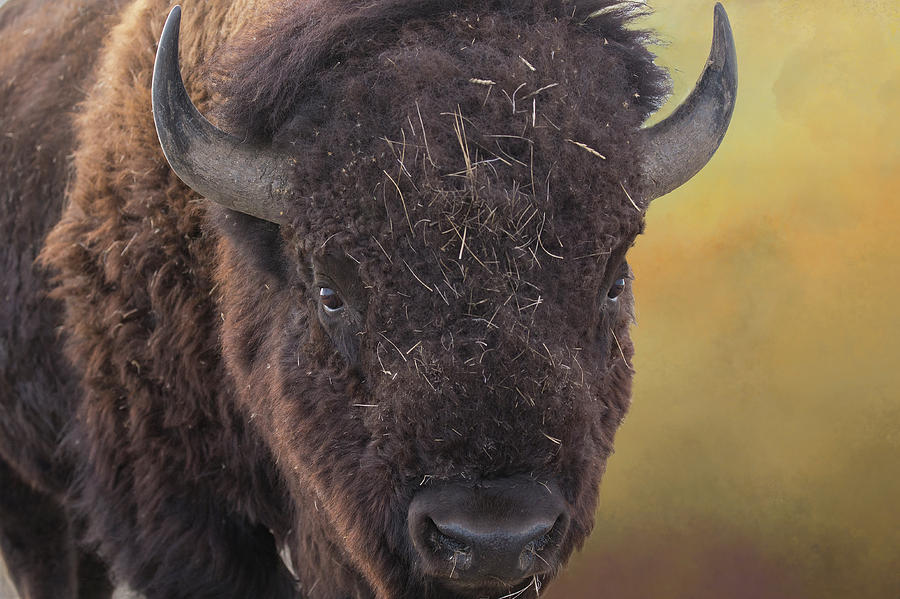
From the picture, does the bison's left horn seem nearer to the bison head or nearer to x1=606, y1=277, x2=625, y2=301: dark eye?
the bison head

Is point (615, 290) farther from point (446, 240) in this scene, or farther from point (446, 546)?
point (446, 546)

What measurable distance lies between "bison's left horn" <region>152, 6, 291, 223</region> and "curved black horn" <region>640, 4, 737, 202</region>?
118 cm

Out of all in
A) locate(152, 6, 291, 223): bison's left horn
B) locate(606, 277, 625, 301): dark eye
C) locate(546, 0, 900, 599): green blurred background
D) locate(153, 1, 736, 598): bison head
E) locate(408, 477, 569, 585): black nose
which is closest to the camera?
locate(408, 477, 569, 585): black nose

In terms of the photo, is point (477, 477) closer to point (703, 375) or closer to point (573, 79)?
point (573, 79)

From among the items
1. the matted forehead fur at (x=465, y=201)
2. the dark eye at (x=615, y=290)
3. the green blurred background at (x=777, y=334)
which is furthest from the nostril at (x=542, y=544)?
the green blurred background at (x=777, y=334)

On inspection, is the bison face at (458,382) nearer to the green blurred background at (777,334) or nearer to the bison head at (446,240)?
the bison head at (446,240)

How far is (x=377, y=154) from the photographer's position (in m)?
2.55

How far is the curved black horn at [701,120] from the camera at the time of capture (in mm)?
2953

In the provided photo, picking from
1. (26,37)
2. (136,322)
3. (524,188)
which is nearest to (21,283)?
(136,322)

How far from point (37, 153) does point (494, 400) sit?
10.1 ft

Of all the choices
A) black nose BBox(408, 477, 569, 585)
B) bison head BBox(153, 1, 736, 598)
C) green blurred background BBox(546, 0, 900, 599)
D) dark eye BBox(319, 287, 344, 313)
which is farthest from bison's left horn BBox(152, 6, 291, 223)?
green blurred background BBox(546, 0, 900, 599)

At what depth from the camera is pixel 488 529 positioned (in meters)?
2.29

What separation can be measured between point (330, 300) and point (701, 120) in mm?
1316

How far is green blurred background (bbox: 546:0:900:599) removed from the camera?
471cm
